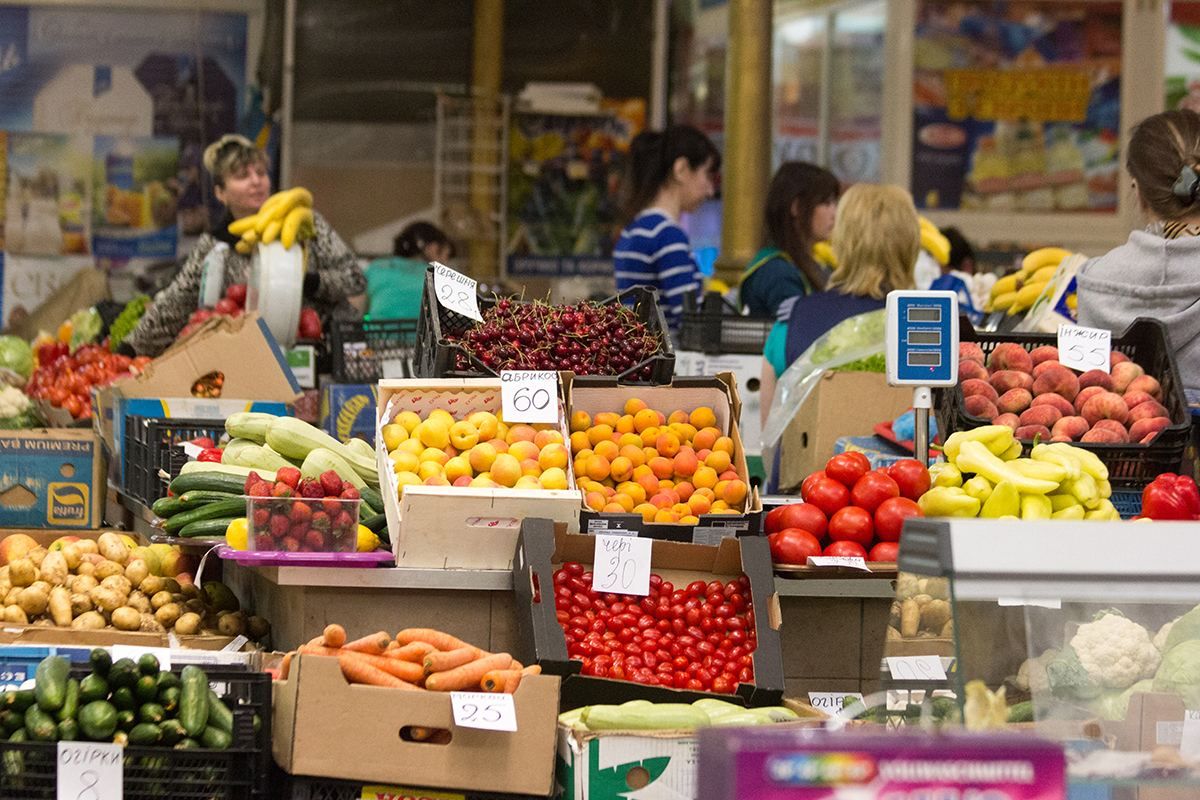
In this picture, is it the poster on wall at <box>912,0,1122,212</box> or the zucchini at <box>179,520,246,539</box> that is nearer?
the zucchini at <box>179,520,246,539</box>

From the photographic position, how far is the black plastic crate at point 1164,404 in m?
4.39

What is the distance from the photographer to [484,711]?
11.0 feet

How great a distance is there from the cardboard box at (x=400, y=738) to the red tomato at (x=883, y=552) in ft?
3.38

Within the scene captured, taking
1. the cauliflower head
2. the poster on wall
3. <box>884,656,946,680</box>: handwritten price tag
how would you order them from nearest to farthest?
1. the cauliflower head
2. <box>884,656,946,680</box>: handwritten price tag
3. the poster on wall

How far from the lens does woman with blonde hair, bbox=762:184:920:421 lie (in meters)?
6.07

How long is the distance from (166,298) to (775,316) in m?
2.54

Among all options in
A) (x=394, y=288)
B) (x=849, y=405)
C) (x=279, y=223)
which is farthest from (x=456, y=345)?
(x=394, y=288)

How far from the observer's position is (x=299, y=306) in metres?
6.70

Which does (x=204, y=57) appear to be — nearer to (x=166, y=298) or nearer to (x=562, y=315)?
(x=166, y=298)

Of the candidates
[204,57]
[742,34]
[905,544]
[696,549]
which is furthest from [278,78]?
[905,544]

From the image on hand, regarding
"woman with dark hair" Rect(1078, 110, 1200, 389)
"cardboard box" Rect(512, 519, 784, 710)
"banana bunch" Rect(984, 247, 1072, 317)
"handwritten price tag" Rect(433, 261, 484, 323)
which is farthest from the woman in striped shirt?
"cardboard box" Rect(512, 519, 784, 710)

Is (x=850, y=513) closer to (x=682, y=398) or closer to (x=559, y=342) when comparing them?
(x=682, y=398)

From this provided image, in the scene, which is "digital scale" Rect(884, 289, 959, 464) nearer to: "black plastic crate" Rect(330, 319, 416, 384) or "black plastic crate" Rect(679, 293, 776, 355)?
"black plastic crate" Rect(679, 293, 776, 355)

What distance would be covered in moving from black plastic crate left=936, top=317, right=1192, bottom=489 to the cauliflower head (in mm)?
1854
